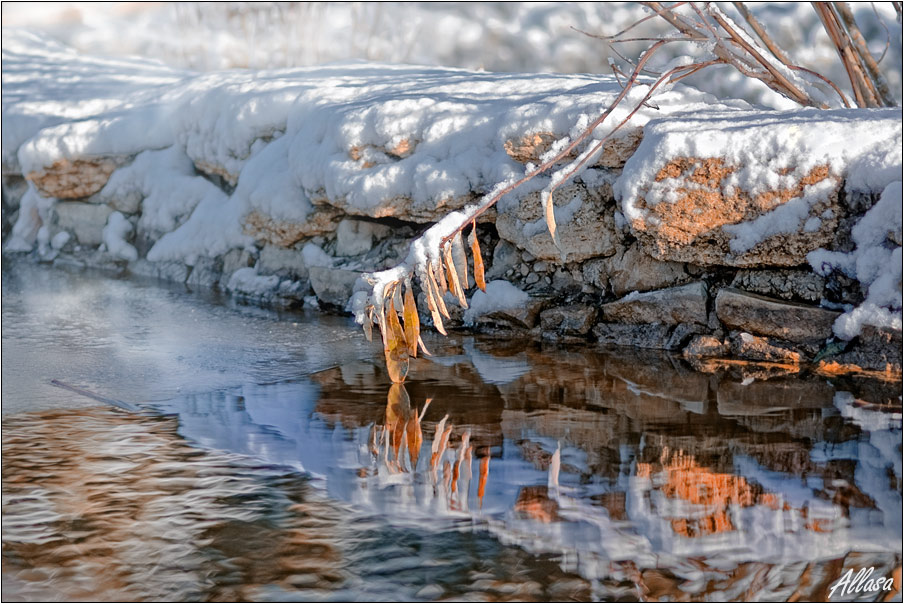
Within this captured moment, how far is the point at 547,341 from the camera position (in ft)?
16.3

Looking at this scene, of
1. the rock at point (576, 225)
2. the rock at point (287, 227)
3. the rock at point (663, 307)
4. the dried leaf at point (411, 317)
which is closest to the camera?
the dried leaf at point (411, 317)

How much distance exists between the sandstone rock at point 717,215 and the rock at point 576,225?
11.8 inches

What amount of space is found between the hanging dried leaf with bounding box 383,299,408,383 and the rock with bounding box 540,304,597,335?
1122 millimetres

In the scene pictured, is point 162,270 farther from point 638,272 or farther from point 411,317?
point 638,272

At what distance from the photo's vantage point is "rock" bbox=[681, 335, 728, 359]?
14.6 feet

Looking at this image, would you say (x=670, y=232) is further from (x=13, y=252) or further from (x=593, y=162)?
(x=13, y=252)

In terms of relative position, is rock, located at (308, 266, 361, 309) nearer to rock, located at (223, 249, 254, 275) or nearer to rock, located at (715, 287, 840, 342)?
rock, located at (223, 249, 254, 275)

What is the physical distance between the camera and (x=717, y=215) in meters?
4.44

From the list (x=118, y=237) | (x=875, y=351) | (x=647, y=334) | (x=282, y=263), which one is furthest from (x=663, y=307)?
(x=118, y=237)

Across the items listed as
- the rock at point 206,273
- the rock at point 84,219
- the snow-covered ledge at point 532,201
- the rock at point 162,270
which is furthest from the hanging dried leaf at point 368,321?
the rock at point 84,219

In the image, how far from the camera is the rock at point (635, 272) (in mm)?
4754

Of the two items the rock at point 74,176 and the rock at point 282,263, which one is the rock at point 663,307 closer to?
the rock at point 282,263

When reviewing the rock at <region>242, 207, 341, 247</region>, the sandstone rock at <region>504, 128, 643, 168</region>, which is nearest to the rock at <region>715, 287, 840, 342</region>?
the sandstone rock at <region>504, 128, 643, 168</region>

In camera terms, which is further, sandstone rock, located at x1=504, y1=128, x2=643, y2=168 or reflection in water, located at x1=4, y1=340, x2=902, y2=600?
sandstone rock, located at x1=504, y1=128, x2=643, y2=168
